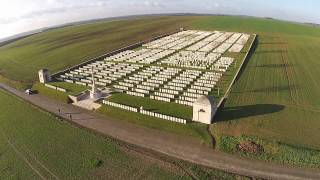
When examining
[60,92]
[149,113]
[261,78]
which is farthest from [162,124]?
[261,78]

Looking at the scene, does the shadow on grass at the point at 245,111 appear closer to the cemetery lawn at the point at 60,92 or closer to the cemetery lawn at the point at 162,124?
the cemetery lawn at the point at 162,124

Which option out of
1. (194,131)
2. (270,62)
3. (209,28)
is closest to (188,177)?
(194,131)

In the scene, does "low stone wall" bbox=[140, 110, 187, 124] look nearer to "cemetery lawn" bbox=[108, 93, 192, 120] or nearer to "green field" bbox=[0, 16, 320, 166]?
"cemetery lawn" bbox=[108, 93, 192, 120]

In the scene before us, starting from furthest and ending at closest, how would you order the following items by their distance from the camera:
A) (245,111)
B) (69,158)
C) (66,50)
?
(66,50) < (245,111) < (69,158)

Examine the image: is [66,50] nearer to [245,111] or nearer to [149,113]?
[149,113]

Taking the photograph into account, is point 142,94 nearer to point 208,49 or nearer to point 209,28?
point 208,49

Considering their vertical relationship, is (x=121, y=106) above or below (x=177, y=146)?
above

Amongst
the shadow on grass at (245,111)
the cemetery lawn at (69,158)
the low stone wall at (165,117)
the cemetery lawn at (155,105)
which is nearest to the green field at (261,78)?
the shadow on grass at (245,111)
